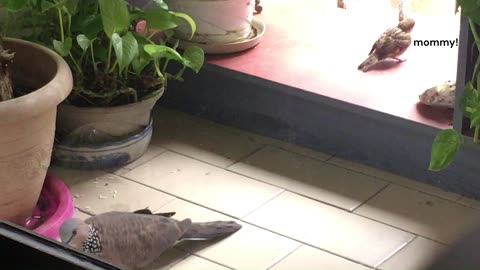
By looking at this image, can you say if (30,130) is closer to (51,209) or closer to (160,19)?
(51,209)

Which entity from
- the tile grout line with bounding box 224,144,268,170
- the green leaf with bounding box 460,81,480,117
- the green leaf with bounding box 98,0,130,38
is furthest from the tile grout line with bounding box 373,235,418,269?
the green leaf with bounding box 98,0,130,38

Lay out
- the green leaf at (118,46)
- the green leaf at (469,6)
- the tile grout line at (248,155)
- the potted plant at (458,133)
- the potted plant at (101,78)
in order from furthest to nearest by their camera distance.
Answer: the tile grout line at (248,155) → the potted plant at (101,78) → the green leaf at (118,46) → the potted plant at (458,133) → the green leaf at (469,6)

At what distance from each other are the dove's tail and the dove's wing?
0.17 feet

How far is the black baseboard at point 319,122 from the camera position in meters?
2.05

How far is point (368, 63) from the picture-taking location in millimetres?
2264

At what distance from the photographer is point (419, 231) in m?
1.88

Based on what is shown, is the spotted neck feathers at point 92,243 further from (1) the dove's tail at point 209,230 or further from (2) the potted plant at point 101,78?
(2) the potted plant at point 101,78

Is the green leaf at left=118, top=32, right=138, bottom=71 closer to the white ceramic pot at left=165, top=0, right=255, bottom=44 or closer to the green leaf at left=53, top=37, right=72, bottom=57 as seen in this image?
the green leaf at left=53, top=37, right=72, bottom=57

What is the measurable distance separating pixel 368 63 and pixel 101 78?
715 millimetres

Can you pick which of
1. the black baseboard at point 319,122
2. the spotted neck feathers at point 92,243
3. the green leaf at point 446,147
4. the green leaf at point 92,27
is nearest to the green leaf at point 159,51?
the green leaf at point 92,27

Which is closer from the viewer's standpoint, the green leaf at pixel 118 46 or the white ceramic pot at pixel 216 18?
the green leaf at pixel 118 46

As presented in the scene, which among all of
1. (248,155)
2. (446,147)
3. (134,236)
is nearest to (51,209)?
(134,236)

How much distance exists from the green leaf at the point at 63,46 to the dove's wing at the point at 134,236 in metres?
0.42

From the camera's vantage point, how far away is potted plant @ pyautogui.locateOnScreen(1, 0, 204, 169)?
2.02 meters
